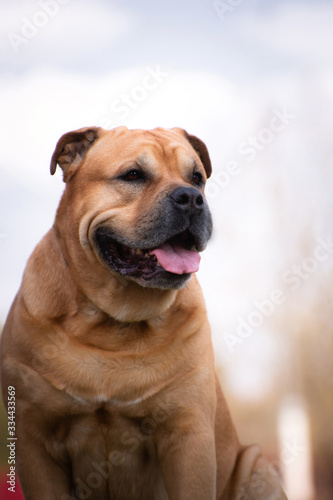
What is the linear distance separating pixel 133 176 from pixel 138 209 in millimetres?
183

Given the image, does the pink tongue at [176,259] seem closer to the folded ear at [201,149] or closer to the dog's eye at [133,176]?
the dog's eye at [133,176]

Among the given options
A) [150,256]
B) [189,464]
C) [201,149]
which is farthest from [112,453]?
[201,149]

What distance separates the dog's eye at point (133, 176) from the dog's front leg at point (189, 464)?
3.70 ft

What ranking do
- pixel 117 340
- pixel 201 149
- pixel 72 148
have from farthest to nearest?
pixel 201 149
pixel 72 148
pixel 117 340

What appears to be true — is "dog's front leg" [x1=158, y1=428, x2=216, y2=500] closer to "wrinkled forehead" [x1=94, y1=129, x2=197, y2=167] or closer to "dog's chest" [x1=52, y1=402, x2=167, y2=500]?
"dog's chest" [x1=52, y1=402, x2=167, y2=500]

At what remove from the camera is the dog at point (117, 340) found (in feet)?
8.51

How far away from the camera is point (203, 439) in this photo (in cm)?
263

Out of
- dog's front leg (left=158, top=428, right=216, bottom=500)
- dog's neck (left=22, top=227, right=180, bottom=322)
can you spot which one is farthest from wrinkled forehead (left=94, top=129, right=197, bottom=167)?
dog's front leg (left=158, top=428, right=216, bottom=500)

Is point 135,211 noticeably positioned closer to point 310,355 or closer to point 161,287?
point 161,287

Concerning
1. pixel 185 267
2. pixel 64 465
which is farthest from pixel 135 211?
pixel 64 465

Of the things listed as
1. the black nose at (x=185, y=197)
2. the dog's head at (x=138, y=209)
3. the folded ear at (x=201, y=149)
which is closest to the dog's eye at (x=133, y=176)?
the dog's head at (x=138, y=209)

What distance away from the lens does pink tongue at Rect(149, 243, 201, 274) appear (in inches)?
99.7

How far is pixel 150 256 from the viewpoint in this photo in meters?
2.59

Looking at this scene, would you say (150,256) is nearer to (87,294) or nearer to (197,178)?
(87,294)
